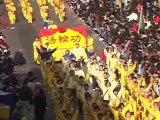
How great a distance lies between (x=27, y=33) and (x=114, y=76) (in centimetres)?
1262

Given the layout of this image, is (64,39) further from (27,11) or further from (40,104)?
(27,11)

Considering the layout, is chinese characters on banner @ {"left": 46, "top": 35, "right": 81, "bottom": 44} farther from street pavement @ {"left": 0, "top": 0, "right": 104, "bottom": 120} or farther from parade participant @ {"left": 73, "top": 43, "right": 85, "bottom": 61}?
street pavement @ {"left": 0, "top": 0, "right": 104, "bottom": 120}

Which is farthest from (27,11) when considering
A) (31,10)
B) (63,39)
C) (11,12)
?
(63,39)

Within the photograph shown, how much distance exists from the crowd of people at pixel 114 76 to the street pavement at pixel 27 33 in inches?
72.7

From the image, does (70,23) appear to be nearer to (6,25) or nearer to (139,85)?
(6,25)

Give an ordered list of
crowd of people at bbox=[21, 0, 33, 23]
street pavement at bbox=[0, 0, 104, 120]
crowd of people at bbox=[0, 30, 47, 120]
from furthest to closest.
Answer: crowd of people at bbox=[21, 0, 33, 23], street pavement at bbox=[0, 0, 104, 120], crowd of people at bbox=[0, 30, 47, 120]

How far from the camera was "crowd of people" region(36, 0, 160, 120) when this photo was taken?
16.5 m

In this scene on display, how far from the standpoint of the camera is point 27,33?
31656mm

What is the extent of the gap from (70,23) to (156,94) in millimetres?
15696

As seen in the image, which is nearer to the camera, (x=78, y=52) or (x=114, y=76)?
(x=114, y=76)

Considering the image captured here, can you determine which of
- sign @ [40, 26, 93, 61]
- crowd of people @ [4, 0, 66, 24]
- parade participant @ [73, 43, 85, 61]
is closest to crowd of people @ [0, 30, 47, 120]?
parade participant @ [73, 43, 85, 61]

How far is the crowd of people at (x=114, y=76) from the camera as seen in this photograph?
54.0ft

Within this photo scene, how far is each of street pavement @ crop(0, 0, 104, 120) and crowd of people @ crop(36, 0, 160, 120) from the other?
72.7 inches

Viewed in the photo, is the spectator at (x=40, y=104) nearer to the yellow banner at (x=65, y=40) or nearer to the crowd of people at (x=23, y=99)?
the crowd of people at (x=23, y=99)
